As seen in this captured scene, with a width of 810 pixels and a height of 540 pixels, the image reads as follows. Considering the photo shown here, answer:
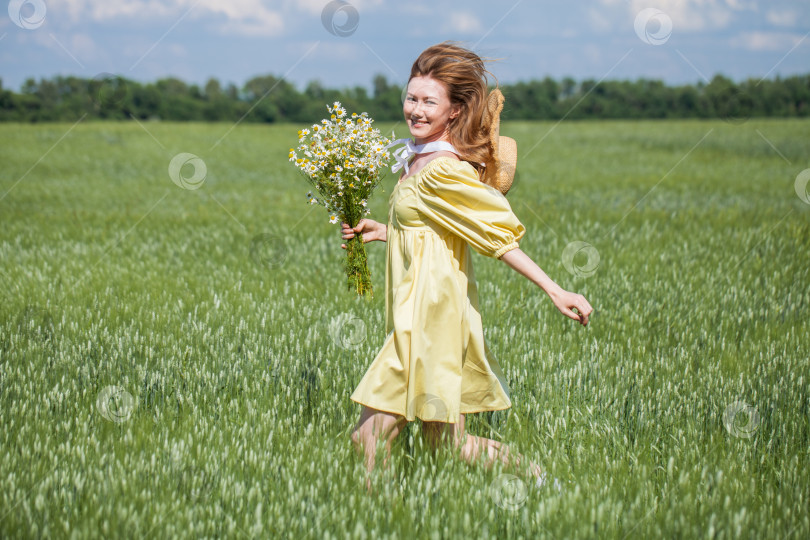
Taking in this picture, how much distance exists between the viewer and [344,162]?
3818 mm

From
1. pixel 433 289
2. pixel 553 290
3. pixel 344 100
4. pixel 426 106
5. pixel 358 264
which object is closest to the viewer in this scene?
pixel 553 290

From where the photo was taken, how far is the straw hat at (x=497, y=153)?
354 centimetres

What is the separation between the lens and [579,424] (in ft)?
13.8

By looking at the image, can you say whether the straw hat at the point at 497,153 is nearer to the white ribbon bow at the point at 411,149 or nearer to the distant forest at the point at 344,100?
the white ribbon bow at the point at 411,149

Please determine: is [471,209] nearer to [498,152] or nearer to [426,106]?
[498,152]

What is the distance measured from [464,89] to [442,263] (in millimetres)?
879

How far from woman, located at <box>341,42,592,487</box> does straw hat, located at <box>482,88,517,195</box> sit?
27mm

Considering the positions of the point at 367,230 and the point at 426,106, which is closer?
the point at 426,106

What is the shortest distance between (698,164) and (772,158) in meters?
4.73

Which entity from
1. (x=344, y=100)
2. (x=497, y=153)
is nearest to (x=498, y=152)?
(x=497, y=153)

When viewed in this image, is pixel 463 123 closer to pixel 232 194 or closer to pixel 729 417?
pixel 729 417

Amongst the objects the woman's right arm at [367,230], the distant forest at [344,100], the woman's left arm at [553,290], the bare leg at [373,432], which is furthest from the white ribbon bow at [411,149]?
the distant forest at [344,100]

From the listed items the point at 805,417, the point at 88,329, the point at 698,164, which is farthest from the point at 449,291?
the point at 698,164

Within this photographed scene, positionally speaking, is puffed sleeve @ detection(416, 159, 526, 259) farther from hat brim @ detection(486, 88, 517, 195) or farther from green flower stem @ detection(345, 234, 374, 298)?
green flower stem @ detection(345, 234, 374, 298)
